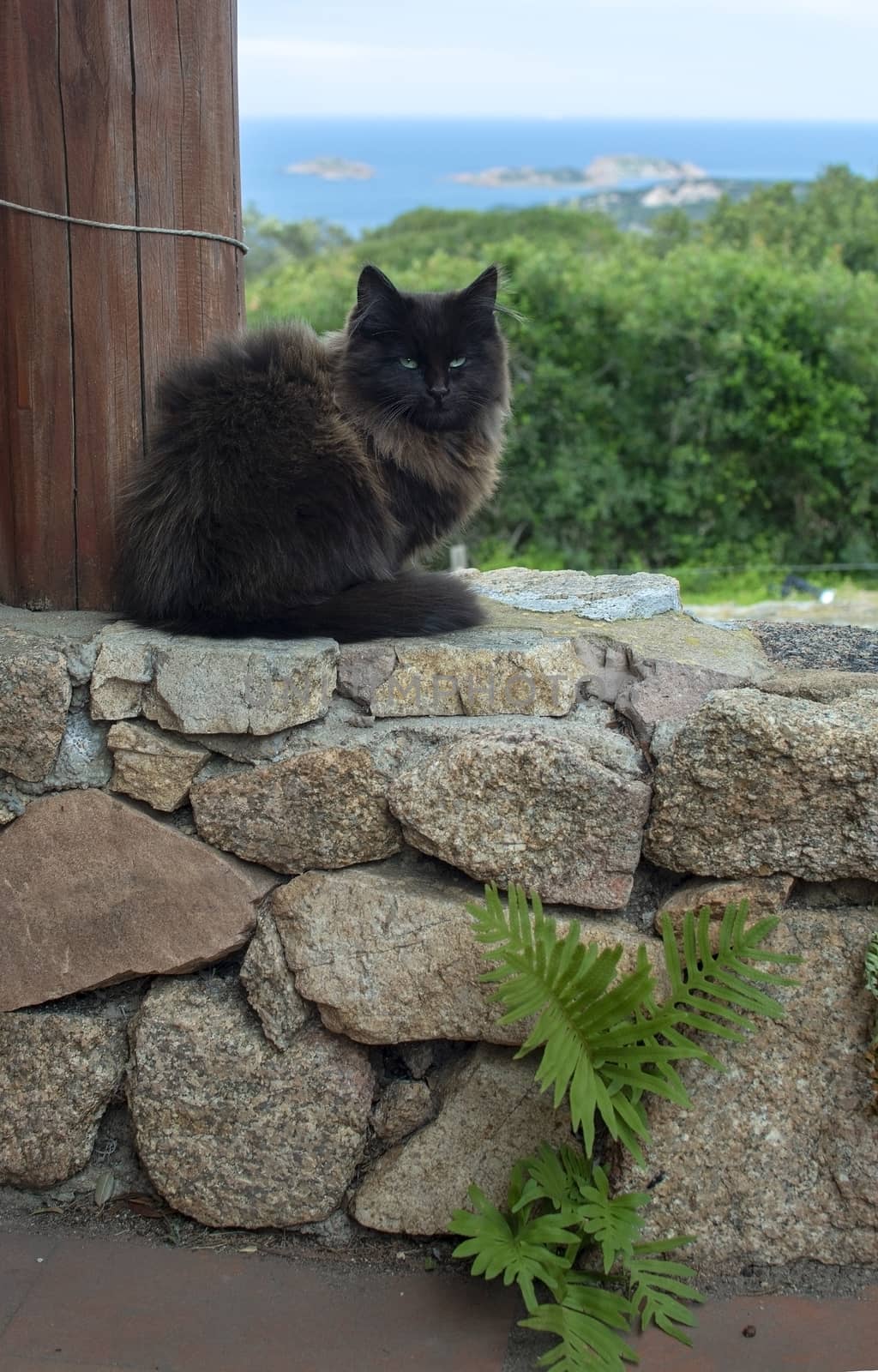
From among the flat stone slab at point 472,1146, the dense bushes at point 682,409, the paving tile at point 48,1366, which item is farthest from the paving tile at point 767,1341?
the dense bushes at point 682,409

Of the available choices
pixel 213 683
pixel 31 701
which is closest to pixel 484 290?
pixel 213 683

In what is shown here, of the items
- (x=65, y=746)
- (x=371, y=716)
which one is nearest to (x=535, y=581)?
(x=371, y=716)

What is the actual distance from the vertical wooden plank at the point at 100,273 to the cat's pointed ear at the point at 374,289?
1.50 ft

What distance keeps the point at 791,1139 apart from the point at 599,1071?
0.39m

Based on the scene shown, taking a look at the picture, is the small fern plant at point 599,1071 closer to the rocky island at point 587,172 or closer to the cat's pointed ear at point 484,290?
the cat's pointed ear at point 484,290

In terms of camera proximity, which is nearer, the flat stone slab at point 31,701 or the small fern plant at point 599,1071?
the small fern plant at point 599,1071

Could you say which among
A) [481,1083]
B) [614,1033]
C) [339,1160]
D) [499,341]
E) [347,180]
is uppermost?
[347,180]

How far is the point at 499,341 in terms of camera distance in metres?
2.71

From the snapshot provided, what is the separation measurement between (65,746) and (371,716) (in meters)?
0.58

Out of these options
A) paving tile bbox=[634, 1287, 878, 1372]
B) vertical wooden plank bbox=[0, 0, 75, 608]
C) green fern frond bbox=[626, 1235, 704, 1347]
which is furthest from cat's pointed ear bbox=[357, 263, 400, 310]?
paving tile bbox=[634, 1287, 878, 1372]

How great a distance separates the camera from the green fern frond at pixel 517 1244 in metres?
2.10

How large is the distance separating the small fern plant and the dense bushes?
614 cm

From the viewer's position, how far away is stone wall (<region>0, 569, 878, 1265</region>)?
7.27 ft

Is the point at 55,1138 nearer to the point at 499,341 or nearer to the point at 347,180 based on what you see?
the point at 499,341
